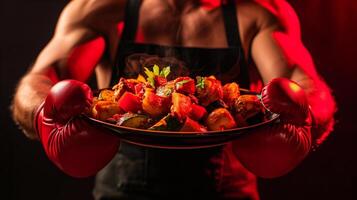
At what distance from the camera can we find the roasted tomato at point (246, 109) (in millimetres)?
1438

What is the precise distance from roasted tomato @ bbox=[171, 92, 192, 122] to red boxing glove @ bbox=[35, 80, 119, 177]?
189mm

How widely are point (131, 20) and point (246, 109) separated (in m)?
0.92

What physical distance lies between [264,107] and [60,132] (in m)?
0.62

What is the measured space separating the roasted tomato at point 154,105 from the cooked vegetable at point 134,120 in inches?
1.0

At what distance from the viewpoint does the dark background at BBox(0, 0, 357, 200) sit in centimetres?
276

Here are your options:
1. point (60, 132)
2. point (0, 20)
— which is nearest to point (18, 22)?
point (0, 20)

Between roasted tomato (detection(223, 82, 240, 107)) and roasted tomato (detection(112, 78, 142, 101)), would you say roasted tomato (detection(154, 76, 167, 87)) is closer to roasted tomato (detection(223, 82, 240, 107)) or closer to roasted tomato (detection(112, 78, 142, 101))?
roasted tomato (detection(112, 78, 142, 101))

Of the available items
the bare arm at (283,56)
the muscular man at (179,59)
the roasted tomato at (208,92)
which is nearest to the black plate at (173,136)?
the roasted tomato at (208,92)

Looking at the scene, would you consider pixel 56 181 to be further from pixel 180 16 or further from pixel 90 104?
pixel 90 104

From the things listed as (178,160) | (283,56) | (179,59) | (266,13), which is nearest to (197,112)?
(178,160)

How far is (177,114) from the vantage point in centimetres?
134

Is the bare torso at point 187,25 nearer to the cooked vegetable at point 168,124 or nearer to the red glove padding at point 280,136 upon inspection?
the red glove padding at point 280,136

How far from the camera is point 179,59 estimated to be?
2.06 m

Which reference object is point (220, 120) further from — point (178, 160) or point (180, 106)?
point (178, 160)
